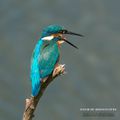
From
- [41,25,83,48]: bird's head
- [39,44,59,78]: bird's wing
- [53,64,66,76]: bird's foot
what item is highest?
[41,25,83,48]: bird's head

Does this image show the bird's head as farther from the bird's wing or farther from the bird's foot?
the bird's foot

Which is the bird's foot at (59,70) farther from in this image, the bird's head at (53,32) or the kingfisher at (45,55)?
the bird's head at (53,32)

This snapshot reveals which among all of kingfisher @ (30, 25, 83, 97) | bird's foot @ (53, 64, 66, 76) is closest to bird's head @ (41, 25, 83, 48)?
kingfisher @ (30, 25, 83, 97)

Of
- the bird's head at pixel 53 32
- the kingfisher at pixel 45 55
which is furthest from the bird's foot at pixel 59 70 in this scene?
the bird's head at pixel 53 32

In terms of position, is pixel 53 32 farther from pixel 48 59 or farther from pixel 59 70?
pixel 59 70

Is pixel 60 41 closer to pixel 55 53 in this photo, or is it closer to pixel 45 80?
pixel 55 53

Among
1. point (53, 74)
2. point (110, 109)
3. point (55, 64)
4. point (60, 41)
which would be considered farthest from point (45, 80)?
point (110, 109)

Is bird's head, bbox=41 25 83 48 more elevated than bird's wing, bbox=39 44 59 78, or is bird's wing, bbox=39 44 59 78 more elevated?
bird's head, bbox=41 25 83 48

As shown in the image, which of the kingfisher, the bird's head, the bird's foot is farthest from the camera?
the bird's head
